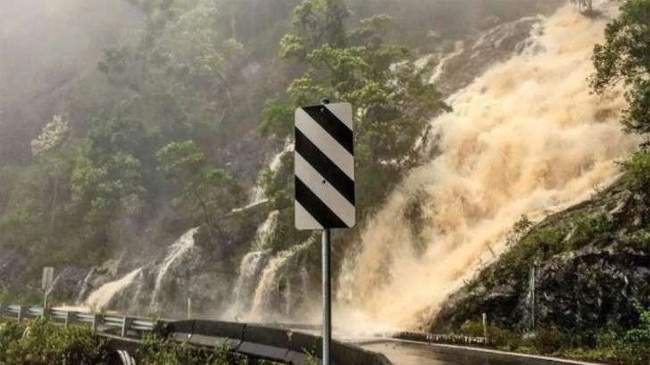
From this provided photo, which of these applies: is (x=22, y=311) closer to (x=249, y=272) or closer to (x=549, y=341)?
(x=249, y=272)

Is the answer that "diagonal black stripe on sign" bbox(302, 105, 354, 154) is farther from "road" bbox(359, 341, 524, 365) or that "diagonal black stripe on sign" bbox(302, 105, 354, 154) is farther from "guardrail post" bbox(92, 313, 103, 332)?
"guardrail post" bbox(92, 313, 103, 332)

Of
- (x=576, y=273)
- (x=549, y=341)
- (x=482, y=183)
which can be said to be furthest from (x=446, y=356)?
(x=482, y=183)


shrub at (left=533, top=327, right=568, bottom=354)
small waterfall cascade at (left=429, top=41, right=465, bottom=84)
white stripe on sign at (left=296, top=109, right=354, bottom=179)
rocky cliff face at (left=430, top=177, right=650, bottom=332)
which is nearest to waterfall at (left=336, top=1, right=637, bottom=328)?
rocky cliff face at (left=430, top=177, right=650, bottom=332)

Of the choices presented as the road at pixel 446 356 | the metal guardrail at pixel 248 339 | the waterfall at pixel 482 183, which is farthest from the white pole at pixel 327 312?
the waterfall at pixel 482 183

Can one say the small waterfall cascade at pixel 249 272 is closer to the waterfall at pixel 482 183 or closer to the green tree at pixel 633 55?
the waterfall at pixel 482 183

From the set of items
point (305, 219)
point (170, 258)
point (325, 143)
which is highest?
point (170, 258)

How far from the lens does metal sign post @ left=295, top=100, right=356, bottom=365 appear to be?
12.7 feet

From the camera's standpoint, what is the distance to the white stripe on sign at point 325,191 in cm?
387

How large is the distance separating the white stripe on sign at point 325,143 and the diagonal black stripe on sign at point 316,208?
27 centimetres

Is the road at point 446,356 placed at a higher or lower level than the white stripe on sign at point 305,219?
lower

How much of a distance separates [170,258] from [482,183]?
712 inches

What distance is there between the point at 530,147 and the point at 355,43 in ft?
58.2

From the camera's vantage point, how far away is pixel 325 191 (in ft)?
12.9

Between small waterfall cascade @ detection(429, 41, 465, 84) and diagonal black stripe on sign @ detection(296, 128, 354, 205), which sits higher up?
small waterfall cascade @ detection(429, 41, 465, 84)
